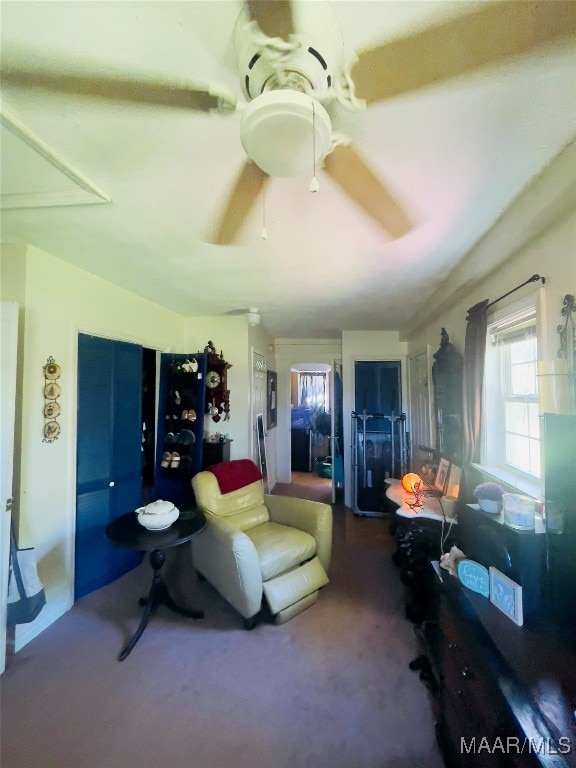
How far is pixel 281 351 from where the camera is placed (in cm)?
571

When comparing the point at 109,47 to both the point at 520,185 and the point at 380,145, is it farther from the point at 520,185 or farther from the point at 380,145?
the point at 520,185

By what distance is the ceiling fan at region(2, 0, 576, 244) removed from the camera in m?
0.74

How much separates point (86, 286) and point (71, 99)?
176 cm

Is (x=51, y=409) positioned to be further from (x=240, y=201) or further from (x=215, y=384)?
(x=240, y=201)

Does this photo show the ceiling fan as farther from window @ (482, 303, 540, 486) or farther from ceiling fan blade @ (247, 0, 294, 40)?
window @ (482, 303, 540, 486)

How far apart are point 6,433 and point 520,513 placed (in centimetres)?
265

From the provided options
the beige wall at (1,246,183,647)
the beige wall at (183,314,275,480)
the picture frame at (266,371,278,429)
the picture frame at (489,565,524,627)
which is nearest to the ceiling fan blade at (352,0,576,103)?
the picture frame at (489,565,524,627)

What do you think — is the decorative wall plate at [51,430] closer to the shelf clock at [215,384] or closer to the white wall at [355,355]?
the shelf clock at [215,384]

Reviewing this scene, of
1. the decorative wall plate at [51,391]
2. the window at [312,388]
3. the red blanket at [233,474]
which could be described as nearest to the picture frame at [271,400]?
the window at [312,388]

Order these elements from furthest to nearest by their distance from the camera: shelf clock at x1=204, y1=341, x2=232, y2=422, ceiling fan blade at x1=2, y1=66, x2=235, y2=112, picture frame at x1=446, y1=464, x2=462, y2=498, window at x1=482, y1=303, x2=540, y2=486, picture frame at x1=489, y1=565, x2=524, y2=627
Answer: shelf clock at x1=204, y1=341, x2=232, y2=422
picture frame at x1=446, y1=464, x2=462, y2=498
window at x1=482, y1=303, x2=540, y2=486
picture frame at x1=489, y1=565, x2=524, y2=627
ceiling fan blade at x1=2, y1=66, x2=235, y2=112

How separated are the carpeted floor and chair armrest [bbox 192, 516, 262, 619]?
209 mm

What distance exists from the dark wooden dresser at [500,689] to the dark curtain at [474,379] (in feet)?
3.27

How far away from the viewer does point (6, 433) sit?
1.86 m

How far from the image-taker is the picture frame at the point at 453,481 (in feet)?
7.97
